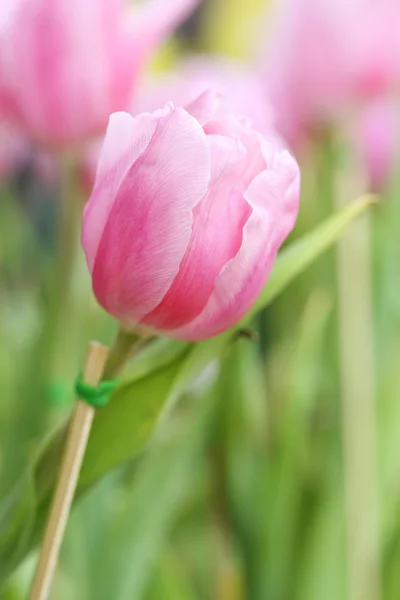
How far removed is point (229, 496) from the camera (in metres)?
0.56

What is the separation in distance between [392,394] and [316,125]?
0.20 meters

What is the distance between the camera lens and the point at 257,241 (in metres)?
0.20

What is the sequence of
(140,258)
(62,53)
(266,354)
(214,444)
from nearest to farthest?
(140,258) → (62,53) → (214,444) → (266,354)

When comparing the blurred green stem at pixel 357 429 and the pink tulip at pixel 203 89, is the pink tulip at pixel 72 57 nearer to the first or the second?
the pink tulip at pixel 203 89

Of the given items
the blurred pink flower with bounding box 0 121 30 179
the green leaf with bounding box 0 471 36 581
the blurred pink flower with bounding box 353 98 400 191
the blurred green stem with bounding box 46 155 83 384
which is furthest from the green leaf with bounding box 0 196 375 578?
the blurred pink flower with bounding box 353 98 400 191

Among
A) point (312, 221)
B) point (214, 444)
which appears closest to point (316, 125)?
point (312, 221)

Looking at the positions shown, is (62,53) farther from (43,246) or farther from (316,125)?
(43,246)

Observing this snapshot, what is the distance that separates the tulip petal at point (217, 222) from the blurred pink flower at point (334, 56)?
35 cm

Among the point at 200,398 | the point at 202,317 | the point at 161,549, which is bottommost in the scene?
the point at 161,549

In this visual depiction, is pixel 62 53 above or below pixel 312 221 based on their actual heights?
above

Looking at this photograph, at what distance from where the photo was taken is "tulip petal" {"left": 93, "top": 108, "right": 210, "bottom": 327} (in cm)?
19

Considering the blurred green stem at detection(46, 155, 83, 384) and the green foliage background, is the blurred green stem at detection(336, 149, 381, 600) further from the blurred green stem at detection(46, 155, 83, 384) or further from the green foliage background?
the blurred green stem at detection(46, 155, 83, 384)

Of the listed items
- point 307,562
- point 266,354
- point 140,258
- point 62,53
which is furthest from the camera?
point 266,354

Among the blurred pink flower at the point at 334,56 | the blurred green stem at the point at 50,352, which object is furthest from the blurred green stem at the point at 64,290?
the blurred pink flower at the point at 334,56
